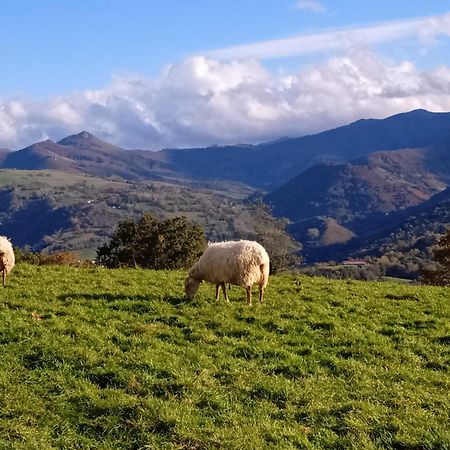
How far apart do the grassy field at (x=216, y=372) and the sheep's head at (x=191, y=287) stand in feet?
2.27

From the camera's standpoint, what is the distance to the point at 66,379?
47.4ft

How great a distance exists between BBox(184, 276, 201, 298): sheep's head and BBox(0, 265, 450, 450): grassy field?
0.69 meters

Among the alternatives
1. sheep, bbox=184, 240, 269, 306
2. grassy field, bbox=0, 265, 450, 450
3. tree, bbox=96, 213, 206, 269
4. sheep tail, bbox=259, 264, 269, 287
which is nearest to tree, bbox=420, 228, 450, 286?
tree, bbox=96, 213, 206, 269

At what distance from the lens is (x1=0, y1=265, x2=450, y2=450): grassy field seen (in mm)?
12117

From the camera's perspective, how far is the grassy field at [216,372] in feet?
39.8

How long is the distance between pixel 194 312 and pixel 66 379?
7.43 m

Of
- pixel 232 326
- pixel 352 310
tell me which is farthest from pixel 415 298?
pixel 232 326

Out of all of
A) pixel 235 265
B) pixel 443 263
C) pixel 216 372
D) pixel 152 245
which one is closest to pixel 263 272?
pixel 235 265

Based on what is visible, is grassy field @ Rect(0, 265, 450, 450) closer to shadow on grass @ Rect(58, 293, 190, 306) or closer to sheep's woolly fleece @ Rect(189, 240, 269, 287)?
shadow on grass @ Rect(58, 293, 190, 306)

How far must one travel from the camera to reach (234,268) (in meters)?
23.4

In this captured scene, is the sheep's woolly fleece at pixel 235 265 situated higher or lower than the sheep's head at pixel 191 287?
higher

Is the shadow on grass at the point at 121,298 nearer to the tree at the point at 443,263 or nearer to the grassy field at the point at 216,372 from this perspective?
the grassy field at the point at 216,372

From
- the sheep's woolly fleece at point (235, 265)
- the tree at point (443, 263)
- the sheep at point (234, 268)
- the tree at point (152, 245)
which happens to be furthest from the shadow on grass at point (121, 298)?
the tree at point (443, 263)

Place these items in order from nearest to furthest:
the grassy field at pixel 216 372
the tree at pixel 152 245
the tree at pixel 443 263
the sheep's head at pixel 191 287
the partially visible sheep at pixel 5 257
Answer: the grassy field at pixel 216 372 < the sheep's head at pixel 191 287 < the partially visible sheep at pixel 5 257 < the tree at pixel 443 263 < the tree at pixel 152 245
